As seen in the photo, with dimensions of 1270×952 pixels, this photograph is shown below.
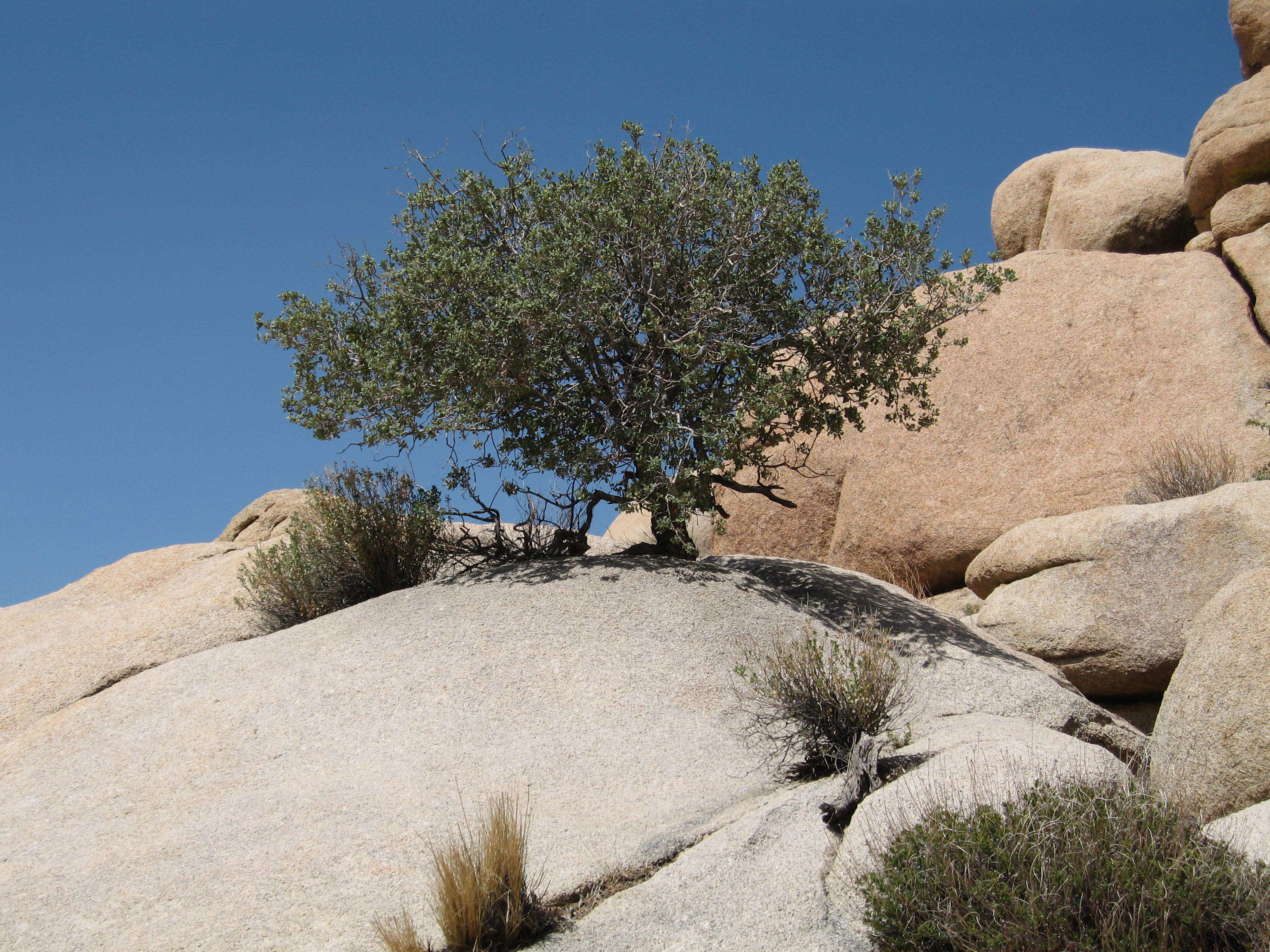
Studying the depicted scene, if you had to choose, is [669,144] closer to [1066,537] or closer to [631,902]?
[1066,537]

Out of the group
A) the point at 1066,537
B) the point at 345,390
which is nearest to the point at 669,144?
the point at 345,390

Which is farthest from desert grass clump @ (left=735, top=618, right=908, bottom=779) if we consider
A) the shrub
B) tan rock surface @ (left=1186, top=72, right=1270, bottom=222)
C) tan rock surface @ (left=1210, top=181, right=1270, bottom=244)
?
tan rock surface @ (left=1186, top=72, right=1270, bottom=222)

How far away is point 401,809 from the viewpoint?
664 centimetres

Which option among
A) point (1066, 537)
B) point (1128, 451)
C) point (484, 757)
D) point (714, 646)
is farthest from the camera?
point (1128, 451)

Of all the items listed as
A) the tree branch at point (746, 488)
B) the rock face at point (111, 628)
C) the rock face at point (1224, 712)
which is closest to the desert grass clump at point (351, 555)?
the rock face at point (111, 628)

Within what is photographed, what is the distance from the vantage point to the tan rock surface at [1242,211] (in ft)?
46.1

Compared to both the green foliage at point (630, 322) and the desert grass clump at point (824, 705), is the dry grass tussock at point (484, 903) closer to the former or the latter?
the desert grass clump at point (824, 705)

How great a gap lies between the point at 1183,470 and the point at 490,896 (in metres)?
10.3

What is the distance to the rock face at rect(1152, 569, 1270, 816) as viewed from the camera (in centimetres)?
664

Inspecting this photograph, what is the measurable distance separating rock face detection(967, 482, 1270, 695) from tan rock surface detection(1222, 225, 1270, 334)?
369cm

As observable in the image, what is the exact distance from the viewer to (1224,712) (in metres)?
6.88

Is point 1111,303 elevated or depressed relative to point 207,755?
elevated

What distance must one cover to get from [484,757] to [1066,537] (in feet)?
23.3

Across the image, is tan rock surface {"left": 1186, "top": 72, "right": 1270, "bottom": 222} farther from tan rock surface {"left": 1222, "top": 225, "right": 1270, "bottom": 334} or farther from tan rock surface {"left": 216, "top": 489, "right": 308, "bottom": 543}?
tan rock surface {"left": 216, "top": 489, "right": 308, "bottom": 543}
